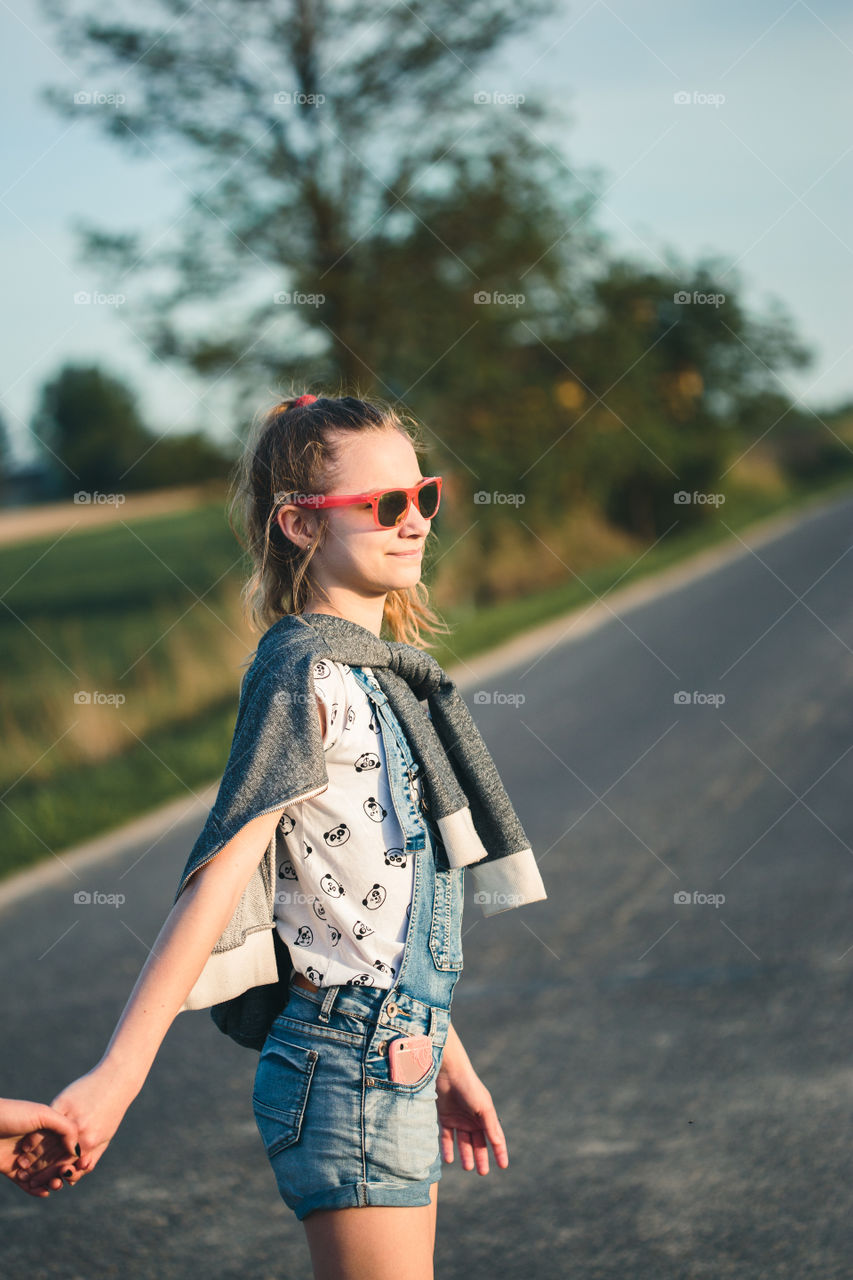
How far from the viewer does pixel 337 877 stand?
1789mm

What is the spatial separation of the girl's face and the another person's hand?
84cm

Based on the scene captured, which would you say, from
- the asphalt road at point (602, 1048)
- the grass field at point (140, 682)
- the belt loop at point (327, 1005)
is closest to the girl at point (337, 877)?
the belt loop at point (327, 1005)

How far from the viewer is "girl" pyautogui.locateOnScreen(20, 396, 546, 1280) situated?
5.46ft

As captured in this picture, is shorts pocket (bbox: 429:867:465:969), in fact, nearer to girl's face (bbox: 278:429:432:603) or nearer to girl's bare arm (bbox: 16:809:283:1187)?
girl's bare arm (bbox: 16:809:283:1187)

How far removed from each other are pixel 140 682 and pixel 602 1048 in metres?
8.34

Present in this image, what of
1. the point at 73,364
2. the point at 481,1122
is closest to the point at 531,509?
the point at 481,1122

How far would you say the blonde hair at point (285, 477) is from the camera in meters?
1.94

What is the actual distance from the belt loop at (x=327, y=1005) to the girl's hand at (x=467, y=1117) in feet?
1.20

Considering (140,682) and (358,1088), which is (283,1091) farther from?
(140,682)

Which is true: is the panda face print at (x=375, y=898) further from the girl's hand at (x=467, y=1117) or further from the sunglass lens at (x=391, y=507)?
the sunglass lens at (x=391, y=507)

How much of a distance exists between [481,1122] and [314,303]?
42.5ft

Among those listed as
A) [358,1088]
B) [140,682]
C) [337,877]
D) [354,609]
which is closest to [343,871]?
[337,877]

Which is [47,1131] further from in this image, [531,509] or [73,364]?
[73,364]

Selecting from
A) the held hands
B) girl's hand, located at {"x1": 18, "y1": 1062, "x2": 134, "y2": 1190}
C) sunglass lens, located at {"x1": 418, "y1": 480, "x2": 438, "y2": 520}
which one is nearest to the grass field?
sunglass lens, located at {"x1": 418, "y1": 480, "x2": 438, "y2": 520}
